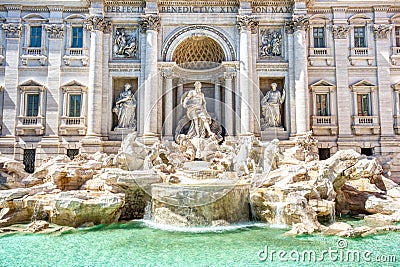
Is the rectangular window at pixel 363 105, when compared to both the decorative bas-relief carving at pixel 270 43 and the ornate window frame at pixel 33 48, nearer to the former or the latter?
the decorative bas-relief carving at pixel 270 43

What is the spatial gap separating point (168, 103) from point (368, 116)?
11.4 meters

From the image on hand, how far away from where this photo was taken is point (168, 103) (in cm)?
1800

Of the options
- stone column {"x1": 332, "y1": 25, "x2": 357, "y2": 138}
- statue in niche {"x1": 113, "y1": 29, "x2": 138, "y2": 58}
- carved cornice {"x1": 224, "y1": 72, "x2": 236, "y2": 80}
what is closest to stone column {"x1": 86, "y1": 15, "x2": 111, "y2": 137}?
statue in niche {"x1": 113, "y1": 29, "x2": 138, "y2": 58}

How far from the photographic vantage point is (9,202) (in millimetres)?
10938

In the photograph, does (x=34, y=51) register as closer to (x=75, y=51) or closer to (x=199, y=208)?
(x=75, y=51)

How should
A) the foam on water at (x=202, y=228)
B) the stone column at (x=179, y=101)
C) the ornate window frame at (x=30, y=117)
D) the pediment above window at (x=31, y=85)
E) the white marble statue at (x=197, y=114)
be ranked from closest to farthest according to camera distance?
1. the foam on water at (x=202, y=228)
2. the white marble statue at (x=197, y=114)
3. the ornate window frame at (x=30, y=117)
4. the pediment above window at (x=31, y=85)
5. the stone column at (x=179, y=101)

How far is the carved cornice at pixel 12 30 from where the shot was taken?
707 inches

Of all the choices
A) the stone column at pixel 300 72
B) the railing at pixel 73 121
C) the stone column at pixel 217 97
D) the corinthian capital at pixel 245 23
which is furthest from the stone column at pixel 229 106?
the railing at pixel 73 121

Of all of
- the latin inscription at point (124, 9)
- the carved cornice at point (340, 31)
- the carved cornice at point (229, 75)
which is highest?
the latin inscription at point (124, 9)

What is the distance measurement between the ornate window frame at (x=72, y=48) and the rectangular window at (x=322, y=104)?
13.5 meters

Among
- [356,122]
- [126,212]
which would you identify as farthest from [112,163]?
[356,122]

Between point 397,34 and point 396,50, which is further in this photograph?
point 397,34

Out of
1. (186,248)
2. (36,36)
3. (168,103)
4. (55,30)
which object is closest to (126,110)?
(168,103)

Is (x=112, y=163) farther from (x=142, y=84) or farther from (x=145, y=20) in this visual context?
(x=145, y=20)
